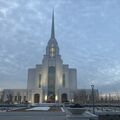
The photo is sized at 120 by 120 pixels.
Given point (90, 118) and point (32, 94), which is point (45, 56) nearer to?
point (32, 94)

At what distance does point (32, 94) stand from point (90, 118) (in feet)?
308

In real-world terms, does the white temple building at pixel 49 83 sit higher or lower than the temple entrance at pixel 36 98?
higher

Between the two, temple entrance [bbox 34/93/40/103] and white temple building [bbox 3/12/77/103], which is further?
temple entrance [bbox 34/93/40/103]

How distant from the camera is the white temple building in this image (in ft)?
352

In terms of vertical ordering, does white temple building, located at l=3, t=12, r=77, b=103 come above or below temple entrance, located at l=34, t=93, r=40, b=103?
above

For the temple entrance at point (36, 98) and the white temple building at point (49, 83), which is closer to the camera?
the white temple building at point (49, 83)

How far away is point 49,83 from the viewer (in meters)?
113

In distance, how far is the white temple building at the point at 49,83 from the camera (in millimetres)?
107438

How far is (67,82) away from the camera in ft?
376

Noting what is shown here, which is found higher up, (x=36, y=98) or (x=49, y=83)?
(x=49, y=83)

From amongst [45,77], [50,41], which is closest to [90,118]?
[45,77]

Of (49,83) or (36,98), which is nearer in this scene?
(36,98)

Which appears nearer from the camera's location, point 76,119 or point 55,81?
point 76,119

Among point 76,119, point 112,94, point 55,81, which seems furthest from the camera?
point 112,94
